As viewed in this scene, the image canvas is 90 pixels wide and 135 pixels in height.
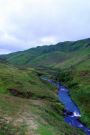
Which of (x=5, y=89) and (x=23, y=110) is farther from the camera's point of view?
(x=5, y=89)

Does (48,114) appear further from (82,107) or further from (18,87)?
(18,87)

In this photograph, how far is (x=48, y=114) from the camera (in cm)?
8662

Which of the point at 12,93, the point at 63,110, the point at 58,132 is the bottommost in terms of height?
the point at 58,132

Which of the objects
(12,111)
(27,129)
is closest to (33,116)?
(12,111)

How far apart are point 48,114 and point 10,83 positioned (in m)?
53.8

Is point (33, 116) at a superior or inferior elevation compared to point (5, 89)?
inferior

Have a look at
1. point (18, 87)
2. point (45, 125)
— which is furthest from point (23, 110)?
point (18, 87)

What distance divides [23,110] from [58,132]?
65.5 ft

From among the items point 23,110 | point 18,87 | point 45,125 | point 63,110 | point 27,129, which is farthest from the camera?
point 18,87

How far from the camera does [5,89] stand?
123562 mm

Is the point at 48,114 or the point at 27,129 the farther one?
the point at 48,114

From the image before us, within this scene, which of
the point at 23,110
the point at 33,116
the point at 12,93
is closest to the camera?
the point at 33,116

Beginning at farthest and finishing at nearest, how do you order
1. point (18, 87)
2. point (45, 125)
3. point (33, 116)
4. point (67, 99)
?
point (67, 99), point (18, 87), point (33, 116), point (45, 125)

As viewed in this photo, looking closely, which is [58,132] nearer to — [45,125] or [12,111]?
[45,125]
